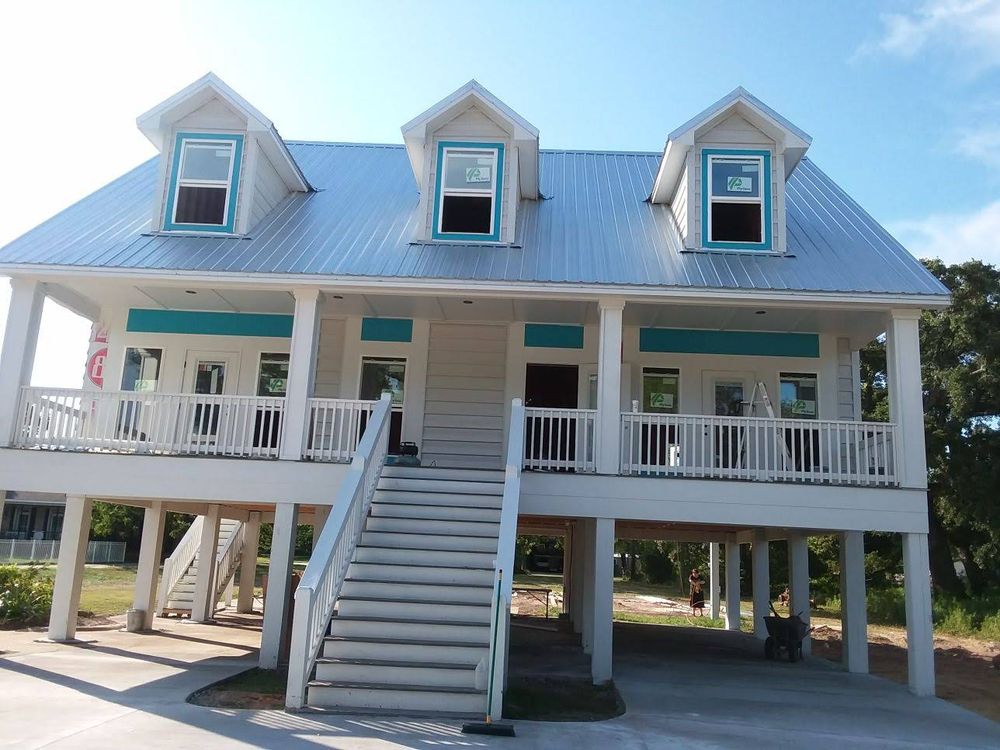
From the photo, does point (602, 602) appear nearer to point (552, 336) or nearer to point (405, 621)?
point (405, 621)

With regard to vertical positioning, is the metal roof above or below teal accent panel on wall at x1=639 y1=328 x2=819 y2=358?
above

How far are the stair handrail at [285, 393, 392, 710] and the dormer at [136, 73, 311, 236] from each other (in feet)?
15.3

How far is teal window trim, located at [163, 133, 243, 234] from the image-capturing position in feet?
45.5

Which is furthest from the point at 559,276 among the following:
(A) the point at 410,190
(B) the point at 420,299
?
(A) the point at 410,190

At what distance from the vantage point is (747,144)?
14.0m

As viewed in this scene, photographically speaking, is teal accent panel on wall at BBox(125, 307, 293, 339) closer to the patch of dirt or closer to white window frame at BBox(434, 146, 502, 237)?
white window frame at BBox(434, 146, 502, 237)

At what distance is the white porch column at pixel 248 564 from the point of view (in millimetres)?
20781

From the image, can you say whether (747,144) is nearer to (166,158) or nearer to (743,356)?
(743,356)

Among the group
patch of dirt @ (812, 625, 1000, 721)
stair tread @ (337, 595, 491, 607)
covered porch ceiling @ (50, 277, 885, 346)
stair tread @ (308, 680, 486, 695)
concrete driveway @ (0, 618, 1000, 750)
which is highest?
covered porch ceiling @ (50, 277, 885, 346)

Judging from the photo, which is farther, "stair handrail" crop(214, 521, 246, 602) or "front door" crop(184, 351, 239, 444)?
"stair handrail" crop(214, 521, 246, 602)

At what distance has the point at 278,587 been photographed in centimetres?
1145

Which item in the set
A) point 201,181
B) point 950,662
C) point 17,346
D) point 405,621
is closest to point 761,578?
point 950,662

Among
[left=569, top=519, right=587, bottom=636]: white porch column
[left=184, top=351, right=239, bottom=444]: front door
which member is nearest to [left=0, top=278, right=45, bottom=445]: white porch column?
[left=184, top=351, right=239, bottom=444]: front door

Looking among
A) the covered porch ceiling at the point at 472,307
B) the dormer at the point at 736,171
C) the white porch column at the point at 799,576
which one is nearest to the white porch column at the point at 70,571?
the covered porch ceiling at the point at 472,307
